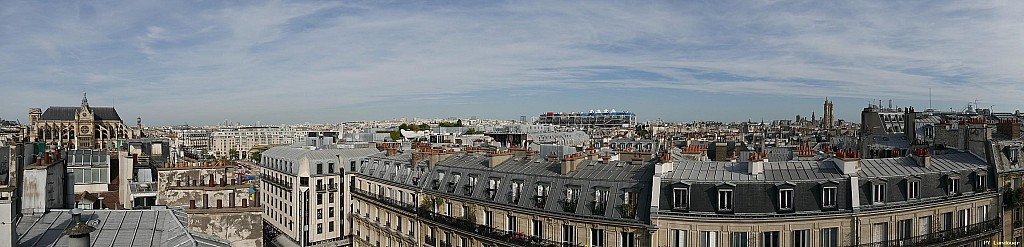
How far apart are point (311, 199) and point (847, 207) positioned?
37668 mm

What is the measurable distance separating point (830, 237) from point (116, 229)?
22.4m

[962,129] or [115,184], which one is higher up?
[962,129]

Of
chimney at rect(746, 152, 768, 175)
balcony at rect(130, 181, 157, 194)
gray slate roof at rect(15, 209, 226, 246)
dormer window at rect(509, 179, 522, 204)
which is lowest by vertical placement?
dormer window at rect(509, 179, 522, 204)

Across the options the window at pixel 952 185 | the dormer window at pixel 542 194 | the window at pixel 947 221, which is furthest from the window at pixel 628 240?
the window at pixel 952 185

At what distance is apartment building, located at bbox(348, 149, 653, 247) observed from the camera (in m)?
27.3

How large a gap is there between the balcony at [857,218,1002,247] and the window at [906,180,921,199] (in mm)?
1570

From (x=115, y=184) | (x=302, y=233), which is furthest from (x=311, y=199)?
(x=115, y=184)

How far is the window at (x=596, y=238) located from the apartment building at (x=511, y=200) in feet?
0.12

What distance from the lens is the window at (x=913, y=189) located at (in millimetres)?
27297

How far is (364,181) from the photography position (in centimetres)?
4581

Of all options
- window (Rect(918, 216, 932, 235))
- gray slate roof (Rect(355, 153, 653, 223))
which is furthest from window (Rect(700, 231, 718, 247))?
window (Rect(918, 216, 932, 235))

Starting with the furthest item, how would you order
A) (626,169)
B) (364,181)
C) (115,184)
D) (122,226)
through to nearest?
(364,181) < (115,184) < (626,169) < (122,226)

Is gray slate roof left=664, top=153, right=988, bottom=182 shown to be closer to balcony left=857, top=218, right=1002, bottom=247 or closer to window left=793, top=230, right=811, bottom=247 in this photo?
window left=793, top=230, right=811, bottom=247

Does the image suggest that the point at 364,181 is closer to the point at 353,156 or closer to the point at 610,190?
the point at 353,156
